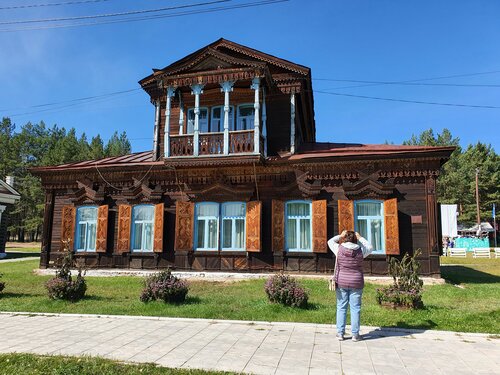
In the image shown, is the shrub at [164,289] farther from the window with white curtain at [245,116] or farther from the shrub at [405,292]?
the window with white curtain at [245,116]

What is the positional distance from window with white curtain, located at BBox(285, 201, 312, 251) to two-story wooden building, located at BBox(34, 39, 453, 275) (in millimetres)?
39

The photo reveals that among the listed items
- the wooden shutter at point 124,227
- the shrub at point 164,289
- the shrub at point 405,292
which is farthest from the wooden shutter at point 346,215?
the wooden shutter at point 124,227

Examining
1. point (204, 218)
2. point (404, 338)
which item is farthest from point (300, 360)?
point (204, 218)

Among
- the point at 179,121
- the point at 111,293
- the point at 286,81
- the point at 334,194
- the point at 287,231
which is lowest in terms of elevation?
the point at 111,293

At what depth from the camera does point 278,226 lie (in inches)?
571

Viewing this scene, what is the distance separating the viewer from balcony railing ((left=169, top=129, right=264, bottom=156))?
14617 millimetres

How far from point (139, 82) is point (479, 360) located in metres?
17.0

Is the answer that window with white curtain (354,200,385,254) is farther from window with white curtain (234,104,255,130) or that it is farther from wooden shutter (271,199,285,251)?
window with white curtain (234,104,255,130)

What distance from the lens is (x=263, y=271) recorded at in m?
14.6

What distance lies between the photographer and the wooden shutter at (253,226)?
1437 cm

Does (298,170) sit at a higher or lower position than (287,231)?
higher

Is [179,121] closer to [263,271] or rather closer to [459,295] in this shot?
[263,271]

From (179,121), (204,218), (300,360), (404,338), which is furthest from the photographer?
(179,121)

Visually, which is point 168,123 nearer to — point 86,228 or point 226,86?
point 226,86
